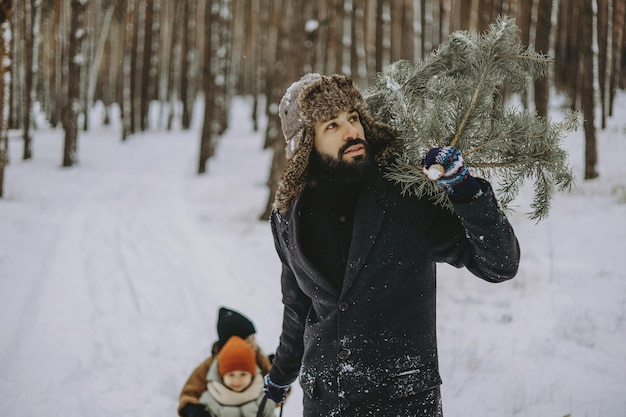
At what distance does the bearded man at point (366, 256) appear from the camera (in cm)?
176

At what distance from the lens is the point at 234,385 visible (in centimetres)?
342

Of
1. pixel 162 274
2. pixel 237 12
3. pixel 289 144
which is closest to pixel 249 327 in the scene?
pixel 289 144

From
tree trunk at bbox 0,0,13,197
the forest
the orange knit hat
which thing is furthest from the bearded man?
tree trunk at bbox 0,0,13,197

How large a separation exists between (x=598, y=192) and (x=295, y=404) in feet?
10.6

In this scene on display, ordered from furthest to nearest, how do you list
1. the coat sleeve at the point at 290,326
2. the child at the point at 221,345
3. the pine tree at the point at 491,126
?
the child at the point at 221,345
the coat sleeve at the point at 290,326
the pine tree at the point at 491,126

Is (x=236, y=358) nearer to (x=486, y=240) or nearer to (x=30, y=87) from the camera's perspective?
(x=486, y=240)

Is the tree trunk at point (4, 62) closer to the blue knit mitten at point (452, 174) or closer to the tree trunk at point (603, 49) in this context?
the tree trunk at point (603, 49)

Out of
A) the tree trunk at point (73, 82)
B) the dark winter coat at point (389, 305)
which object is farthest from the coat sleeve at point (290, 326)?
the tree trunk at point (73, 82)

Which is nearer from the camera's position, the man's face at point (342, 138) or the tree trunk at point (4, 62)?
the man's face at point (342, 138)

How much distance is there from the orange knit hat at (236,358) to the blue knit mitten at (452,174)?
2.41m

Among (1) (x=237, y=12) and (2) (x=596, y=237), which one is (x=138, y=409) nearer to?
(2) (x=596, y=237)

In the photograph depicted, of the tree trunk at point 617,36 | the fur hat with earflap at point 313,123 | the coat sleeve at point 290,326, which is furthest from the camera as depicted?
the tree trunk at point 617,36

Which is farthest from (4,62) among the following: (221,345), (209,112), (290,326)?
(290,326)

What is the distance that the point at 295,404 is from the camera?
4016mm
